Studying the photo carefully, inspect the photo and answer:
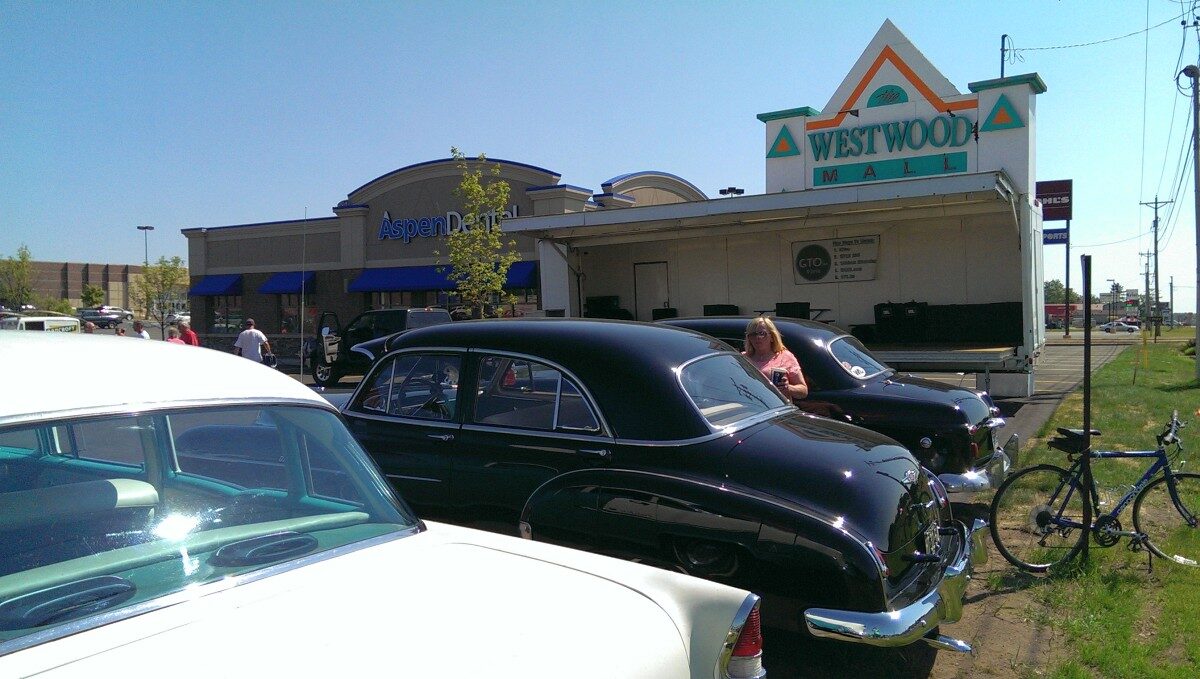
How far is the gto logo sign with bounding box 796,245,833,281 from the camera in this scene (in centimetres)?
2009

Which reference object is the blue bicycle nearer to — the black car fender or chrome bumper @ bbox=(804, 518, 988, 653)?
chrome bumper @ bbox=(804, 518, 988, 653)

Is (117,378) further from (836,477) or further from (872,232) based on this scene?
(872,232)

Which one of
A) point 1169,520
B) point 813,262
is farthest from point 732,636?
point 813,262

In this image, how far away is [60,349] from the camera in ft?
7.62

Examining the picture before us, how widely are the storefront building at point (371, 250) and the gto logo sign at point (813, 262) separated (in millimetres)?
6365

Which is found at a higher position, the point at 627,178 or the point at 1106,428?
the point at 627,178

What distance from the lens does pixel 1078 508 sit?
6270mm

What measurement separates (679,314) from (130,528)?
20.1m

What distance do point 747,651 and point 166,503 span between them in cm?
169

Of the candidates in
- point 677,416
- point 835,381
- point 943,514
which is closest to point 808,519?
point 677,416

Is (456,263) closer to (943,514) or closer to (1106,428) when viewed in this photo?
(1106,428)

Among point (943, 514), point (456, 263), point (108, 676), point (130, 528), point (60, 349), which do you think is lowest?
point (943, 514)

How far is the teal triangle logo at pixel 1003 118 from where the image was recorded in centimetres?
1770

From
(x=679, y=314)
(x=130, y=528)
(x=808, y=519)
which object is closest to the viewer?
(x=130, y=528)
